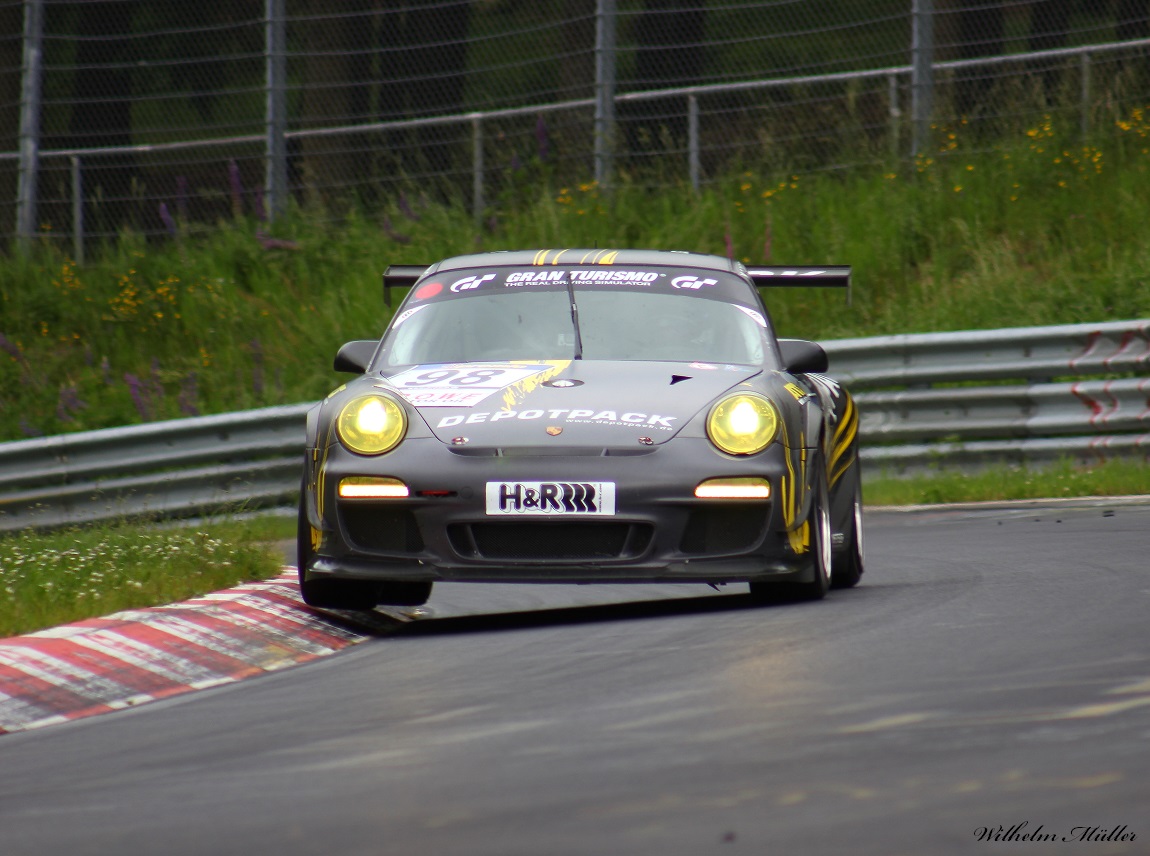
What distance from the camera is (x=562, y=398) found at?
681 cm

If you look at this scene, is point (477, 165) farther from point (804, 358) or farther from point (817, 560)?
point (817, 560)

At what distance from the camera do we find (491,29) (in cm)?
2333

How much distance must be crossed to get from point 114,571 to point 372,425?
130 cm

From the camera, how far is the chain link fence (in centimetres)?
1587

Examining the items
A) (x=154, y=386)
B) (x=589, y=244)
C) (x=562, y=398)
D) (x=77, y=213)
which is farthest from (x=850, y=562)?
(x=77, y=213)

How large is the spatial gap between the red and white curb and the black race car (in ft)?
0.69

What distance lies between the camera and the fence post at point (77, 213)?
59.0 feet

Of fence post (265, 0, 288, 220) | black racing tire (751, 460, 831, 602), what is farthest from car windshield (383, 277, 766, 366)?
fence post (265, 0, 288, 220)

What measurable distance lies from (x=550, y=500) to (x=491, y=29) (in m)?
17.5

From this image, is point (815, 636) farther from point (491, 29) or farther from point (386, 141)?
point (491, 29)

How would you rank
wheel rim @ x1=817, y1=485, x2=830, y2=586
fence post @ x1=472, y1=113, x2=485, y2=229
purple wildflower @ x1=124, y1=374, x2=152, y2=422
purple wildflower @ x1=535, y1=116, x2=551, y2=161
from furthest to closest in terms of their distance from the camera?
fence post @ x1=472, y1=113, x2=485, y2=229 → purple wildflower @ x1=535, y1=116, x2=551, y2=161 → purple wildflower @ x1=124, y1=374, x2=152, y2=422 → wheel rim @ x1=817, y1=485, x2=830, y2=586

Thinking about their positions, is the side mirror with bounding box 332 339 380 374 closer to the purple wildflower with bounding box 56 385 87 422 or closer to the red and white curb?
the red and white curb

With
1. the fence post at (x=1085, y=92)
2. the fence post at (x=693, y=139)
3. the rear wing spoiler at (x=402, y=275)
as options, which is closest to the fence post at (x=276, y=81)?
the fence post at (x=693, y=139)

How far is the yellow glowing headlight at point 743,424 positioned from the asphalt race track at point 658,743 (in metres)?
0.54
